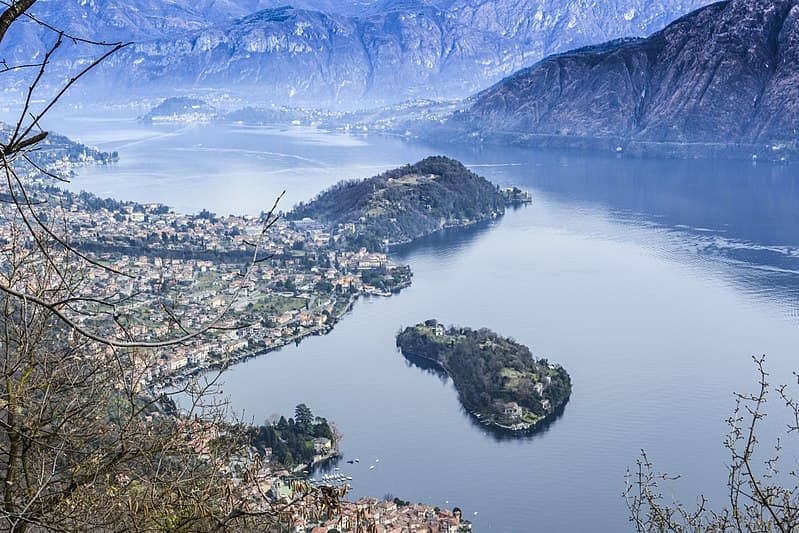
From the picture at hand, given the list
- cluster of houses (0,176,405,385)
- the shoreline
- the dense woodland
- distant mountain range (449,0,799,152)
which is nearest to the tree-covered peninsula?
cluster of houses (0,176,405,385)

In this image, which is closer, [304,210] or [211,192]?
[304,210]

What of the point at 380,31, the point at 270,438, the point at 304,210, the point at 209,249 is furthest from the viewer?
Answer: the point at 380,31

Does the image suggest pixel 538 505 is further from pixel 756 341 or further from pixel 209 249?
pixel 209 249

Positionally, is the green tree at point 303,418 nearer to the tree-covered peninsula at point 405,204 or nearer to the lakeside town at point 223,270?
the lakeside town at point 223,270

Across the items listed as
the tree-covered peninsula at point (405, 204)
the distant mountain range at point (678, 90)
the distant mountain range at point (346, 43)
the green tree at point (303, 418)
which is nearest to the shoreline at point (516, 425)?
the green tree at point (303, 418)

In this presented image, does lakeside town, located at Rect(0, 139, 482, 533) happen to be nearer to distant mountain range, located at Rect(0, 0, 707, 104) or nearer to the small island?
the small island

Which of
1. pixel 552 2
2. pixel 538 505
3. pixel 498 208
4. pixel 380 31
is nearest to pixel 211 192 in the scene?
pixel 498 208
